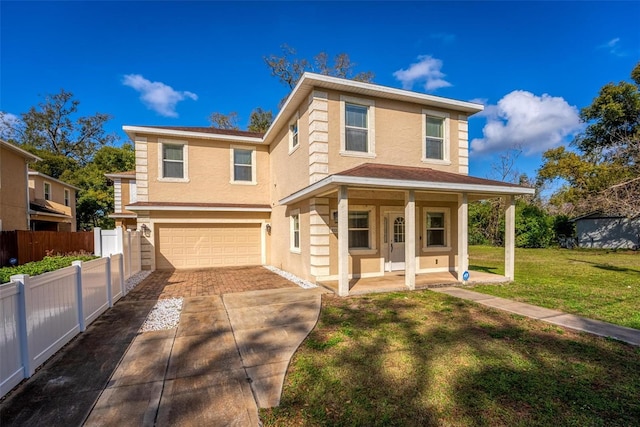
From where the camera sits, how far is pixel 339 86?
27.9 ft

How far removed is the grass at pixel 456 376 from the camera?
2713mm

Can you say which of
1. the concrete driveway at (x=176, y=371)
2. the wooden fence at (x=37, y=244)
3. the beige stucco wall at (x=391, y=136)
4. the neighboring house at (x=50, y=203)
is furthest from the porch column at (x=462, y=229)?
the neighboring house at (x=50, y=203)

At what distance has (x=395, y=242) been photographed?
32.2 feet

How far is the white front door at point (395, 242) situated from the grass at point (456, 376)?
4404 millimetres

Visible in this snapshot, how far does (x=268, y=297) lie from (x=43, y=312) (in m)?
4.14

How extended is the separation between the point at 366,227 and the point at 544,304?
4738mm

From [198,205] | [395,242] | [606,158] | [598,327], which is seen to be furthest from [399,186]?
[606,158]

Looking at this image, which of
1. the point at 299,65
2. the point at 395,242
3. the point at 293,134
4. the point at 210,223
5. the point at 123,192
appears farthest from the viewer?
the point at 299,65

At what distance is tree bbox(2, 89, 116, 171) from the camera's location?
1174 inches

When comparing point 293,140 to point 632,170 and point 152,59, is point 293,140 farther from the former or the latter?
point 632,170

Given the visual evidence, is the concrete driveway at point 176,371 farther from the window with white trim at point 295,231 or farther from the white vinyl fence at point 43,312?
the window with white trim at point 295,231

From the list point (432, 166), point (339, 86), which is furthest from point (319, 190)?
point (432, 166)

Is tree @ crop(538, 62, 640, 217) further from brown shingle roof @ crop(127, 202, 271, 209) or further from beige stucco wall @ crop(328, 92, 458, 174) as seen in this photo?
brown shingle roof @ crop(127, 202, 271, 209)

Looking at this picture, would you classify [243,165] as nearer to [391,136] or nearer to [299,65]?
[391,136]
